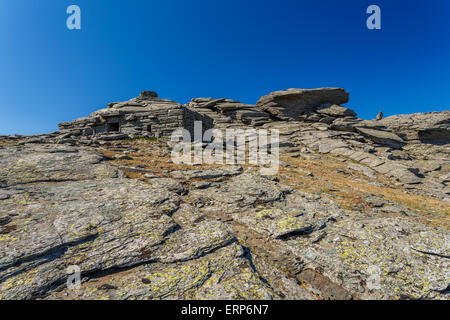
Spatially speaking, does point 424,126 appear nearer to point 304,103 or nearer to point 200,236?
point 304,103

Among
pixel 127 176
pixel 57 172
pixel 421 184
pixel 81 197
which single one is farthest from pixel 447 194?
pixel 57 172

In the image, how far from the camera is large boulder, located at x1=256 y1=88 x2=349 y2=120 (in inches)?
1820

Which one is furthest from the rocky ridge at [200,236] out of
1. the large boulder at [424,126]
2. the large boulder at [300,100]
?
the large boulder at [424,126]

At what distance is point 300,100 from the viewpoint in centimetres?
4666

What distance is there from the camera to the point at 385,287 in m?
4.51

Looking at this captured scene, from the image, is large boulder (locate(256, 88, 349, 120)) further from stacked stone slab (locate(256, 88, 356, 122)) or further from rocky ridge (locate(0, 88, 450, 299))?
rocky ridge (locate(0, 88, 450, 299))

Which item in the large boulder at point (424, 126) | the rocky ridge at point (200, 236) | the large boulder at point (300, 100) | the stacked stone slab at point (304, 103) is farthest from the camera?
the large boulder at point (300, 100)

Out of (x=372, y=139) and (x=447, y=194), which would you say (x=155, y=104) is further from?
(x=372, y=139)

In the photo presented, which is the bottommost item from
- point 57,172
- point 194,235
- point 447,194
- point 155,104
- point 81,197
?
point 447,194

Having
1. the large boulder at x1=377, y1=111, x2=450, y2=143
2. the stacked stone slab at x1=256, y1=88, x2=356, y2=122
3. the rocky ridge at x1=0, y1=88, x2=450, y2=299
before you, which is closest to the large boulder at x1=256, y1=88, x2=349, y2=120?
the stacked stone slab at x1=256, y1=88, x2=356, y2=122

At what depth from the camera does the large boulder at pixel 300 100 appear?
152 feet

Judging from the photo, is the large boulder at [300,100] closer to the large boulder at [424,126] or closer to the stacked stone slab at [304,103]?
the stacked stone slab at [304,103]
